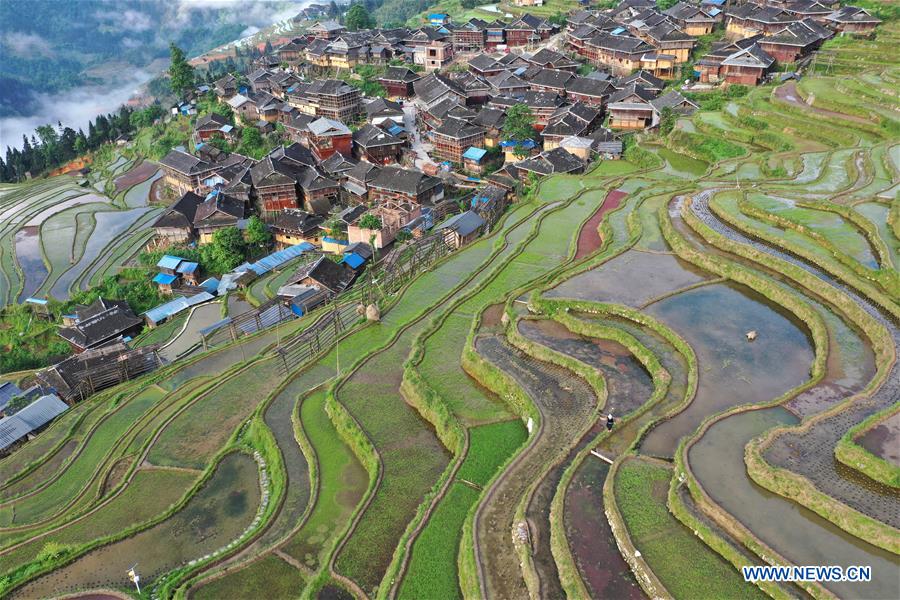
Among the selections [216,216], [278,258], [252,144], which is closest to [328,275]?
[278,258]

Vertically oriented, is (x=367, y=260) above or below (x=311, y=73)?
below

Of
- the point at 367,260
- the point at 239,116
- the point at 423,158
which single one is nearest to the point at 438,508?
the point at 367,260

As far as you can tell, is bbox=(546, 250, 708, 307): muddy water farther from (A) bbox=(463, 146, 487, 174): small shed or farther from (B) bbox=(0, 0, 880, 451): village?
(A) bbox=(463, 146, 487, 174): small shed

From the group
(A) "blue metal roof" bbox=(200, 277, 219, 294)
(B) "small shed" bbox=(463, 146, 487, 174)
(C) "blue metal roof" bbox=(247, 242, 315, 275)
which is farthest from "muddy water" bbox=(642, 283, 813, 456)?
(B) "small shed" bbox=(463, 146, 487, 174)

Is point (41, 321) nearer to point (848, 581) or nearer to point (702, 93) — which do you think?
point (848, 581)

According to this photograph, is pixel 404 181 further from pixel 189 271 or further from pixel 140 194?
pixel 140 194
